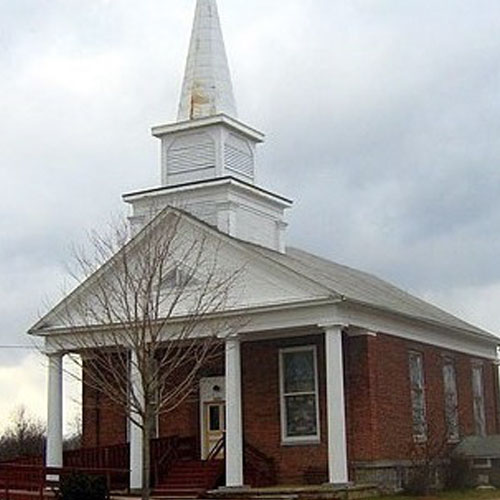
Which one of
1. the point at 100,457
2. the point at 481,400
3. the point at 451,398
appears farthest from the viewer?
the point at 481,400

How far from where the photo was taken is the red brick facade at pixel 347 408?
31281mm

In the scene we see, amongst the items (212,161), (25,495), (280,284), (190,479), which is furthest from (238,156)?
(25,495)

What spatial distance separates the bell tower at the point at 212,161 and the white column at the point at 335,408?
5.48 m

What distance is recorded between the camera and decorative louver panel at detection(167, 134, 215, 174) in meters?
34.6

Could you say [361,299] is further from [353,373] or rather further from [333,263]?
[333,263]

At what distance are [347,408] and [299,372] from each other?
82.4 inches

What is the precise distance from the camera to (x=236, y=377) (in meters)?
30.4

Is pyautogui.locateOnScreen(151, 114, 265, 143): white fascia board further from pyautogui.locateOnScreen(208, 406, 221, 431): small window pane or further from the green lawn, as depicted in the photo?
the green lawn

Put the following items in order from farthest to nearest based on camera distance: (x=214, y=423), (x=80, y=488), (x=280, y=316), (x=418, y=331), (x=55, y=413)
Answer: (x=418, y=331) < (x=214, y=423) < (x=55, y=413) < (x=280, y=316) < (x=80, y=488)

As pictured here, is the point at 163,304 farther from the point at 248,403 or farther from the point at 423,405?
the point at 423,405

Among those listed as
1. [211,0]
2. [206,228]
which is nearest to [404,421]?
[206,228]

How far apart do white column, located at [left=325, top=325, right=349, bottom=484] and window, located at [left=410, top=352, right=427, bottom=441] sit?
19.1 feet

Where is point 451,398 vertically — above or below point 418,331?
below

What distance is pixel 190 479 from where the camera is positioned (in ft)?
104
